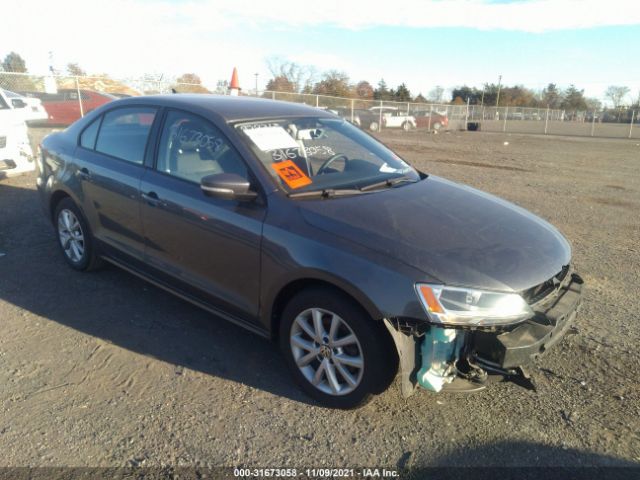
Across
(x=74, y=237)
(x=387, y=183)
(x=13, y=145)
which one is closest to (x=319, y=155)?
(x=387, y=183)

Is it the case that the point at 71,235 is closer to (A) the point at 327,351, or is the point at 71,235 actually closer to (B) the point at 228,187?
(B) the point at 228,187

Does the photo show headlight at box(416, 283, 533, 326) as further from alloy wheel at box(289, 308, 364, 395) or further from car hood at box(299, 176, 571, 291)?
alloy wheel at box(289, 308, 364, 395)

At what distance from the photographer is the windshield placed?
3.35m

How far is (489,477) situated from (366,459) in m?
0.60

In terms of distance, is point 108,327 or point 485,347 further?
point 108,327

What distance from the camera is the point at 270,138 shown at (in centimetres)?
352

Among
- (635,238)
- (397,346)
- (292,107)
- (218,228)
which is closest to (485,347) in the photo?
(397,346)

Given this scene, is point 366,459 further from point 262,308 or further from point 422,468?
point 262,308

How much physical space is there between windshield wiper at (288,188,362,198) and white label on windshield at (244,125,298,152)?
458 millimetres

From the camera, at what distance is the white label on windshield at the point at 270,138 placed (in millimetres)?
3430

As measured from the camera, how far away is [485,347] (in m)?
2.62

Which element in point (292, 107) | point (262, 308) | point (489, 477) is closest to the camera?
point (489, 477)

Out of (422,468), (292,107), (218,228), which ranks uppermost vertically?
(292,107)

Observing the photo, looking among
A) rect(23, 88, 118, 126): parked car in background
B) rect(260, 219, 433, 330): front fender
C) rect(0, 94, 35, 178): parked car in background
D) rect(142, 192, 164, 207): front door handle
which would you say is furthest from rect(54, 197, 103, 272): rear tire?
rect(23, 88, 118, 126): parked car in background
